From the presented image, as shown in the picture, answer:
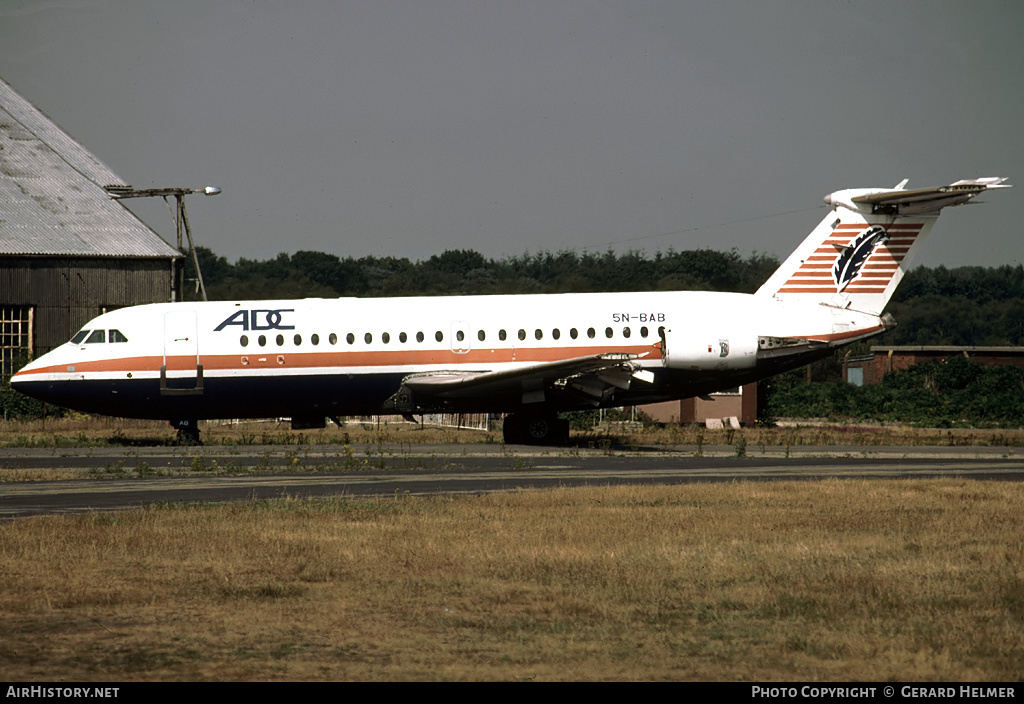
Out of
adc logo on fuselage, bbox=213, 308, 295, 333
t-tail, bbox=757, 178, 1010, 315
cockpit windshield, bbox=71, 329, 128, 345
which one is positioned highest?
t-tail, bbox=757, 178, 1010, 315

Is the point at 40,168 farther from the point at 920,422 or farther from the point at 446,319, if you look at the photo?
the point at 920,422

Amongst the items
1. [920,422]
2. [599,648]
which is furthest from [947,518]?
[920,422]

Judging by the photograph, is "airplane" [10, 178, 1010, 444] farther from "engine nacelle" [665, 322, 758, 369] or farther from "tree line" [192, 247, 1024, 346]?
"tree line" [192, 247, 1024, 346]

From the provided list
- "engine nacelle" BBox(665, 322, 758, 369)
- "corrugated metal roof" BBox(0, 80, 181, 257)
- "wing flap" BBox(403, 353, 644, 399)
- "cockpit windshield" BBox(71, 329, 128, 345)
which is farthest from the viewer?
"corrugated metal roof" BBox(0, 80, 181, 257)

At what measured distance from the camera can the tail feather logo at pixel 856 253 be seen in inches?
1240

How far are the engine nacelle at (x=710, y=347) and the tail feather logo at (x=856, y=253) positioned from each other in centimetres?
330

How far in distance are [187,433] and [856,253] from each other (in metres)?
18.8

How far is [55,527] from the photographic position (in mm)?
15227

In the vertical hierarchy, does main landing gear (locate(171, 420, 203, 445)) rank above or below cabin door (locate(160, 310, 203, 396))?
below

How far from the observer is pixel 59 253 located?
49.1 meters

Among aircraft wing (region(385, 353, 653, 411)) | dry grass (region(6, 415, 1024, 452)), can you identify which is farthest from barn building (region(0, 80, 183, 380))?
aircraft wing (region(385, 353, 653, 411))

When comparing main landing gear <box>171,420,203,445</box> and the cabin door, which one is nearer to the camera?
the cabin door

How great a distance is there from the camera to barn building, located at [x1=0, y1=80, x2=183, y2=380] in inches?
1921

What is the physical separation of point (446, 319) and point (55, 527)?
15838mm
